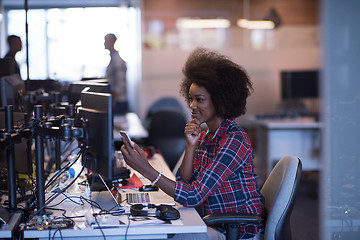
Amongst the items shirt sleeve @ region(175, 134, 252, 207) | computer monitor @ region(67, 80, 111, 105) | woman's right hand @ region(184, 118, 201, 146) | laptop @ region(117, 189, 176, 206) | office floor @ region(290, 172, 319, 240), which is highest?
computer monitor @ region(67, 80, 111, 105)

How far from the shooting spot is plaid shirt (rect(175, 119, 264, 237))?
6.59 ft

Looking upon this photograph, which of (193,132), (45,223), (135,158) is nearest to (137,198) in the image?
(135,158)

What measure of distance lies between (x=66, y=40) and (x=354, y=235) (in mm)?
7491

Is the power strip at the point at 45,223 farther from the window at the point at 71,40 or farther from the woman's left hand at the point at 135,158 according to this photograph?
the window at the point at 71,40

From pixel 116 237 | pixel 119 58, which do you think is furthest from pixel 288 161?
pixel 119 58

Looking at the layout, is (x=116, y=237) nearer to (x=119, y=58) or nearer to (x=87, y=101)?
(x=87, y=101)

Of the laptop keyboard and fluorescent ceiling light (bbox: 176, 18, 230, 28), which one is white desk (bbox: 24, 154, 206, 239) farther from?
fluorescent ceiling light (bbox: 176, 18, 230, 28)

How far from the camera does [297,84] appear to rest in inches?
233

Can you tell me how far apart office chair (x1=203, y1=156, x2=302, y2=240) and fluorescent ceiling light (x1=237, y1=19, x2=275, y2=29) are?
5064mm

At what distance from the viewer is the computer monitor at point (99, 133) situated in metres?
1.69

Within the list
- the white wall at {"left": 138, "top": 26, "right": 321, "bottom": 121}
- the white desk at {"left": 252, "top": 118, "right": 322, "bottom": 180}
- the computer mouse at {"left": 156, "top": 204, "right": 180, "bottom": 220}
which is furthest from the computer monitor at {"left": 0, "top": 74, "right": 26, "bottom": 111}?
the white wall at {"left": 138, "top": 26, "right": 321, "bottom": 121}

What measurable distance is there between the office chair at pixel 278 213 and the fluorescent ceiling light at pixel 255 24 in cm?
506

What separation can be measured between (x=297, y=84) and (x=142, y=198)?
4.18 metres

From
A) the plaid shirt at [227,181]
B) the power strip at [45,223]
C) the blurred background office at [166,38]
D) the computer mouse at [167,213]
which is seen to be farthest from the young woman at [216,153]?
the blurred background office at [166,38]
